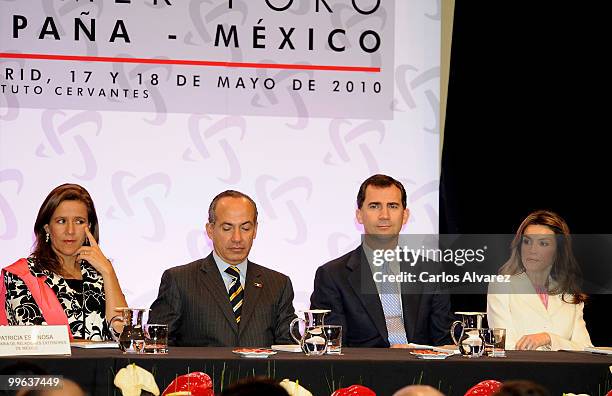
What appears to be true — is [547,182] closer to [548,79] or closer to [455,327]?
[548,79]

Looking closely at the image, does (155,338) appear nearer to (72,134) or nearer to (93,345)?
(93,345)

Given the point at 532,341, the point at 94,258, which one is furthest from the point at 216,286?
the point at 532,341

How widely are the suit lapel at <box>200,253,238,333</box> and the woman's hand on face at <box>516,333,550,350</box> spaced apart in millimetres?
1118

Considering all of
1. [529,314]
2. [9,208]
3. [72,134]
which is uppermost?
[72,134]

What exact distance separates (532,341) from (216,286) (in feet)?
4.17

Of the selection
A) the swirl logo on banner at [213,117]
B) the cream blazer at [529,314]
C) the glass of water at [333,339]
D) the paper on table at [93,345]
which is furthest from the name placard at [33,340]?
the swirl logo on banner at [213,117]

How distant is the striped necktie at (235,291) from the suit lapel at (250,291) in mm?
22

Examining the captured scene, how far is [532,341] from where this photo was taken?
3.76 metres

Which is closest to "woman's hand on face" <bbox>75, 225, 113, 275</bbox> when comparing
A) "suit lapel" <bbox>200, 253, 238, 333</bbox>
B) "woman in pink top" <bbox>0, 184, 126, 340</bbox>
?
"woman in pink top" <bbox>0, 184, 126, 340</bbox>

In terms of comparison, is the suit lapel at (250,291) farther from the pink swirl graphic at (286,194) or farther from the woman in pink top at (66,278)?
the pink swirl graphic at (286,194)

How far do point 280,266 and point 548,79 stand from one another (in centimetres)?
180

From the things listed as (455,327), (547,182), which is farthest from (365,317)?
(547,182)

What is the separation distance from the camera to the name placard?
295 centimetres

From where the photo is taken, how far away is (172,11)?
5.32 metres
